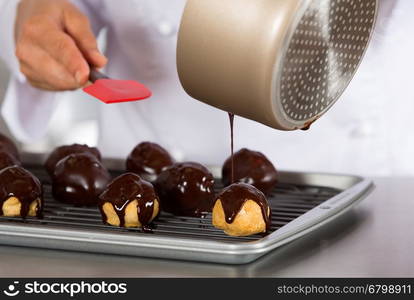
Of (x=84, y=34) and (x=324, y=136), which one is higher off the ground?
(x=84, y=34)

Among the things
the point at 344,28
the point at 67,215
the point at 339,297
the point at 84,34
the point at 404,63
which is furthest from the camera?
the point at 404,63

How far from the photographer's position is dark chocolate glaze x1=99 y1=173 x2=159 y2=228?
106cm

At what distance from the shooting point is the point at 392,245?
1040mm

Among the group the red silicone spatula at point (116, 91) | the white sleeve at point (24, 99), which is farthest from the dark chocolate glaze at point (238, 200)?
the white sleeve at point (24, 99)

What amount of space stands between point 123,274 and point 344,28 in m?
0.37

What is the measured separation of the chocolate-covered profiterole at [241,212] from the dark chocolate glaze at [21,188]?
238 mm

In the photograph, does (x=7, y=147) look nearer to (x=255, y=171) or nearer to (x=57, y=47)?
(x=57, y=47)

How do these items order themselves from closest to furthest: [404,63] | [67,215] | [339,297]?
1. [339,297]
2. [67,215]
3. [404,63]

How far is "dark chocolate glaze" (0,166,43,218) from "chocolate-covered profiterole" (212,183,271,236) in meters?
0.24

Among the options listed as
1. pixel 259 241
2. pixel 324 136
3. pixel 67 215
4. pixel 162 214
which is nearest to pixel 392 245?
pixel 259 241

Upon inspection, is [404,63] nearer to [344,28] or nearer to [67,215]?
[344,28]

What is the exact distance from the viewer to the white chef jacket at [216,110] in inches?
61.1

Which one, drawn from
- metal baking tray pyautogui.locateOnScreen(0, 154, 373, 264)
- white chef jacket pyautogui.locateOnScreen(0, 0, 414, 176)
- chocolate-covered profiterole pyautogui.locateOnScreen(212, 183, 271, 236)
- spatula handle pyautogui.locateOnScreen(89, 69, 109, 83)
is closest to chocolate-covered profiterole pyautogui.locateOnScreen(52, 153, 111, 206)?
metal baking tray pyautogui.locateOnScreen(0, 154, 373, 264)

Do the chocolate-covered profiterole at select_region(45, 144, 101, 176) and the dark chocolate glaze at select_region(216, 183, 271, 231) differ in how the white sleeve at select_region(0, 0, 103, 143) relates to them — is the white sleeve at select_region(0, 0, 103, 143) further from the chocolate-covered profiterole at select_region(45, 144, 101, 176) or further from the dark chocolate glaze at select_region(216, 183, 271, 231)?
the dark chocolate glaze at select_region(216, 183, 271, 231)
